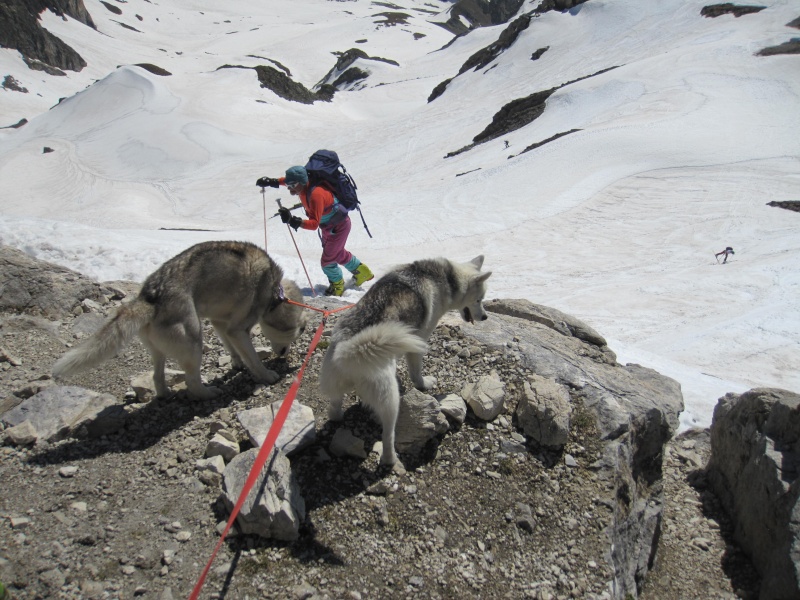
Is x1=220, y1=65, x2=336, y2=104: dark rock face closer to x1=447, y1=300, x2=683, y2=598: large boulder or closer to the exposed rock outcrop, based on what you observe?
x1=447, y1=300, x2=683, y2=598: large boulder

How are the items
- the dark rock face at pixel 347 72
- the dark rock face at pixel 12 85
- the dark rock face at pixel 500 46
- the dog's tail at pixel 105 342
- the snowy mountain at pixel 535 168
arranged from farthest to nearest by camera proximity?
the dark rock face at pixel 347 72
the dark rock face at pixel 12 85
the dark rock face at pixel 500 46
the snowy mountain at pixel 535 168
the dog's tail at pixel 105 342

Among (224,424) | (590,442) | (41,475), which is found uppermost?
(41,475)

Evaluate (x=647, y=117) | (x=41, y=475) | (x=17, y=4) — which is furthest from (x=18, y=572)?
(x=17, y=4)

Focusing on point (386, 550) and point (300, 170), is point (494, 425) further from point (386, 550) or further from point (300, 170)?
point (300, 170)

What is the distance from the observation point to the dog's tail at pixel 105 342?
4410 millimetres

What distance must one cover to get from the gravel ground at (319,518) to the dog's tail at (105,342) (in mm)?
756

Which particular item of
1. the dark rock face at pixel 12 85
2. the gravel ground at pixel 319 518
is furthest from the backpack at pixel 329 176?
Answer: the dark rock face at pixel 12 85

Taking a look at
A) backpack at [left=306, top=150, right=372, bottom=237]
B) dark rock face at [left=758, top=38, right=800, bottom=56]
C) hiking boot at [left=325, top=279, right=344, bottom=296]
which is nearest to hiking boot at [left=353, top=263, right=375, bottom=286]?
hiking boot at [left=325, top=279, right=344, bottom=296]

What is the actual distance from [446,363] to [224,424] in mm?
2651

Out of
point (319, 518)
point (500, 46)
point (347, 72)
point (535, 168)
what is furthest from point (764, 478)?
point (347, 72)

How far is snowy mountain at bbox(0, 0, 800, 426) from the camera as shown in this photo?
12047mm

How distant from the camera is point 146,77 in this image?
40.5 meters

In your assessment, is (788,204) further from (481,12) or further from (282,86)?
(481,12)

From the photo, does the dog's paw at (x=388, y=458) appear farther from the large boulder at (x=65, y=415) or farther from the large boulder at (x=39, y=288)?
the large boulder at (x=39, y=288)
